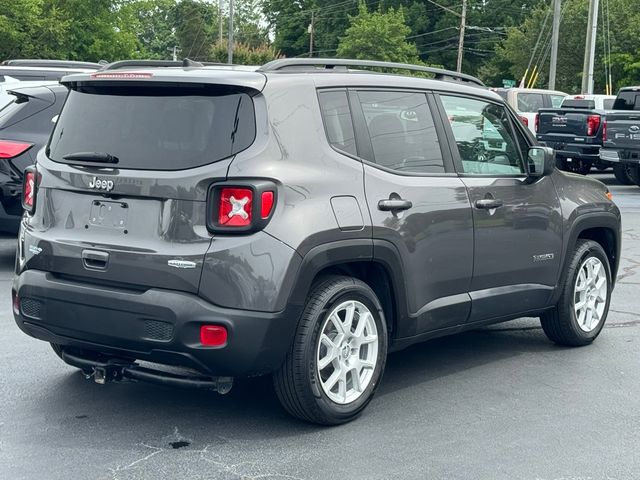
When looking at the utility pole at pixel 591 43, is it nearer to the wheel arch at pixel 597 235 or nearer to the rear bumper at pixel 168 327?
the wheel arch at pixel 597 235

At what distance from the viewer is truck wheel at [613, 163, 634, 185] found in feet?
68.9

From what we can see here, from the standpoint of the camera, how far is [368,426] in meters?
5.41

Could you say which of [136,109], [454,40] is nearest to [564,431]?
[136,109]

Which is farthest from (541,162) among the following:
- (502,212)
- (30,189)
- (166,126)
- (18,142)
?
(18,142)

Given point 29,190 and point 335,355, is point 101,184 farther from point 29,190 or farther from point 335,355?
point 335,355

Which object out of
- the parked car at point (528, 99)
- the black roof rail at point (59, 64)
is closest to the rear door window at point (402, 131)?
the black roof rail at point (59, 64)

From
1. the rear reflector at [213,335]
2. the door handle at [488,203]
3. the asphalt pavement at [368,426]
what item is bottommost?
the asphalt pavement at [368,426]

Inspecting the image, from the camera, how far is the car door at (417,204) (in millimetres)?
5535

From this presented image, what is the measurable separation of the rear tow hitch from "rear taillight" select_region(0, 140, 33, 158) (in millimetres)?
4791

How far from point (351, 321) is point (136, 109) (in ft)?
4.91

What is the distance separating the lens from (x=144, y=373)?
511cm

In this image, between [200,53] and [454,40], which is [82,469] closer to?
[454,40]

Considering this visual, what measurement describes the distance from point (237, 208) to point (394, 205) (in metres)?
1.01

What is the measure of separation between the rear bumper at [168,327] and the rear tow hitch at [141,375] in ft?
0.32
